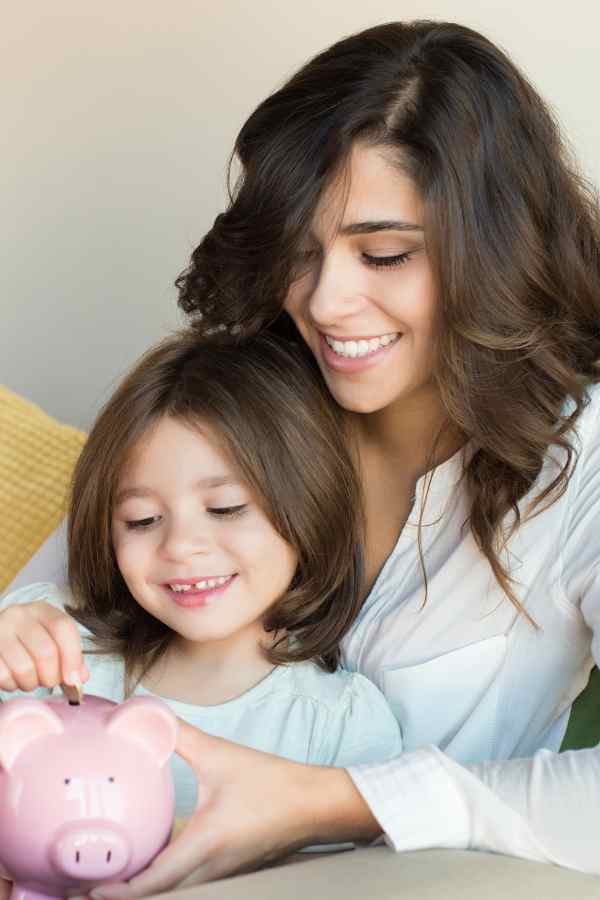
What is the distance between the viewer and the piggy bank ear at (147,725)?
1226 mm

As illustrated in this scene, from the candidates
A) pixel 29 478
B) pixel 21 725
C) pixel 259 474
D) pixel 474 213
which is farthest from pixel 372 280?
pixel 29 478

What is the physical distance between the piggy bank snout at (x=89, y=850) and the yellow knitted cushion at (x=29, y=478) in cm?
88

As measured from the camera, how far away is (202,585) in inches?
63.6

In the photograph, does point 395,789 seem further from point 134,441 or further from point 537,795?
point 134,441

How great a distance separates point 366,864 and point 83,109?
1.83 m

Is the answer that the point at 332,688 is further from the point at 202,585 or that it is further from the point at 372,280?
the point at 372,280

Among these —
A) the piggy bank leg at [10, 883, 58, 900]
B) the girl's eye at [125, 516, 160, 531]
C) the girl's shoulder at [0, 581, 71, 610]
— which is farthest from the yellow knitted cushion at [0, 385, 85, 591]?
the piggy bank leg at [10, 883, 58, 900]

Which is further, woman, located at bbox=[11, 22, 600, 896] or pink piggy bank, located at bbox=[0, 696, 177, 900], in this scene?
woman, located at bbox=[11, 22, 600, 896]

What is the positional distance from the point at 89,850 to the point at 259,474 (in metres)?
0.57

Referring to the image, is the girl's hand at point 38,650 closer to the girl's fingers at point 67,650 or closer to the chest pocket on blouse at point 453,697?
the girl's fingers at point 67,650

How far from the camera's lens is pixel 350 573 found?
Answer: 174 cm

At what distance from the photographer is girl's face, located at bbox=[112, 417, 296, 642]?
1601 mm

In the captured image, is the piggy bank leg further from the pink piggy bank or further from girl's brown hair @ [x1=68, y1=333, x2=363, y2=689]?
girl's brown hair @ [x1=68, y1=333, x2=363, y2=689]

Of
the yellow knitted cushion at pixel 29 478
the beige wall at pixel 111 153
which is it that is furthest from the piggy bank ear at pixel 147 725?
the beige wall at pixel 111 153
